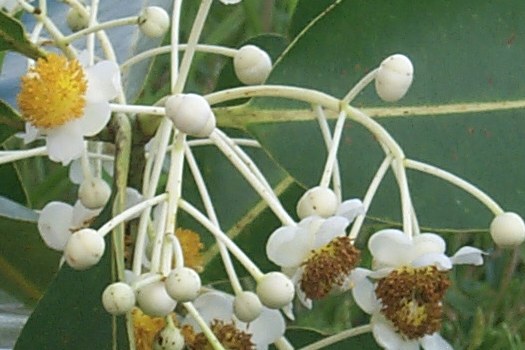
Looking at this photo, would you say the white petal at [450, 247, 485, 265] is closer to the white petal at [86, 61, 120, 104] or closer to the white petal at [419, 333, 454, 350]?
the white petal at [419, 333, 454, 350]

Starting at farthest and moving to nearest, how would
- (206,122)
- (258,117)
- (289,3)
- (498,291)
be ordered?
(498,291) < (289,3) < (258,117) < (206,122)

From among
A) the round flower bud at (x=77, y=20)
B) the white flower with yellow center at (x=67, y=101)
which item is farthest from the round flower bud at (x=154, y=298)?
the round flower bud at (x=77, y=20)

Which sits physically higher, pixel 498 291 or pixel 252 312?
pixel 498 291

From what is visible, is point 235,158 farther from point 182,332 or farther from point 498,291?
point 498,291

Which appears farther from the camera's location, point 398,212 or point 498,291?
point 498,291

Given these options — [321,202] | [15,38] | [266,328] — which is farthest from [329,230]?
[15,38]

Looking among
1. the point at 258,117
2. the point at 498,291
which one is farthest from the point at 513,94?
the point at 498,291

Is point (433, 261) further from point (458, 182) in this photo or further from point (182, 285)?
point (182, 285)

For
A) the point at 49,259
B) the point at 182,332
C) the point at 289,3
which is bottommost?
the point at 182,332

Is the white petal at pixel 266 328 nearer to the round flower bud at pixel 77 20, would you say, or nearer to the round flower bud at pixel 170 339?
the round flower bud at pixel 170 339
